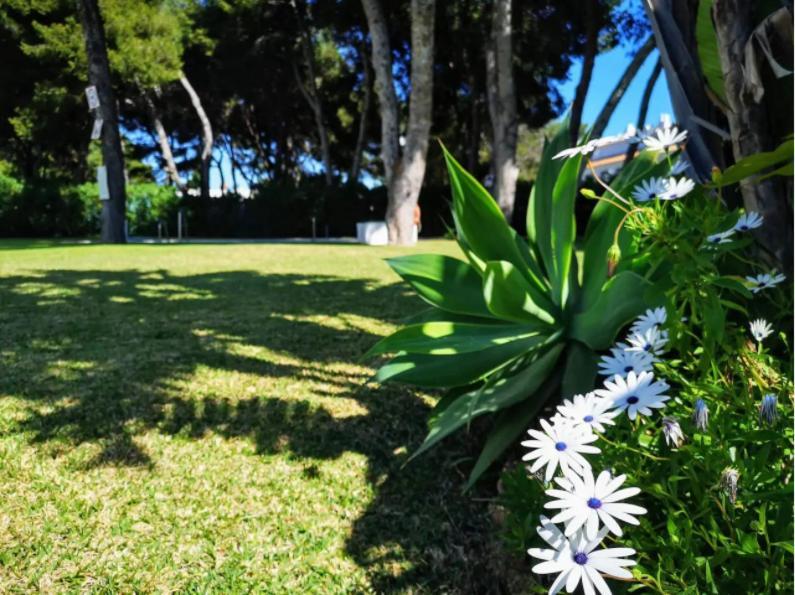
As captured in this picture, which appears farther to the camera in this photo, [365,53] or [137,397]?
[365,53]

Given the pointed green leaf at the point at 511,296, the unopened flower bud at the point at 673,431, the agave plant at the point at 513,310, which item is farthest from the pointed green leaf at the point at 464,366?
the unopened flower bud at the point at 673,431

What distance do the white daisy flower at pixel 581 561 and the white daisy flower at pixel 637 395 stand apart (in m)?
0.27

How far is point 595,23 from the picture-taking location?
15844 millimetres

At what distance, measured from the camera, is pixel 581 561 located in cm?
92

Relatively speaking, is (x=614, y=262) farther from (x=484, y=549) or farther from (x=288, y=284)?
(x=288, y=284)

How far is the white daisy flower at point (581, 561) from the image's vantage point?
0.89 m

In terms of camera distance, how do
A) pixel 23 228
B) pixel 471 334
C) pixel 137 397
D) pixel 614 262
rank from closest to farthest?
pixel 614 262
pixel 471 334
pixel 137 397
pixel 23 228

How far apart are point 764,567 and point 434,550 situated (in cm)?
115

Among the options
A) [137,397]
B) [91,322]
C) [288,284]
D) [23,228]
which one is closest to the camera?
[137,397]

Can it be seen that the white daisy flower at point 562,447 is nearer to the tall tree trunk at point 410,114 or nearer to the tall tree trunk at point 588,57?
the tall tree trunk at point 410,114

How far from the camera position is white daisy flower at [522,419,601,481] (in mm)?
971

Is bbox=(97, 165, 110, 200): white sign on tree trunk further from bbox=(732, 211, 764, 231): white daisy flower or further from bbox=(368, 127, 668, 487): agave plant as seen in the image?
bbox=(732, 211, 764, 231): white daisy flower

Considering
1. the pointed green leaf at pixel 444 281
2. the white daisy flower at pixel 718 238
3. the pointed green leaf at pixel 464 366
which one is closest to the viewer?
the white daisy flower at pixel 718 238

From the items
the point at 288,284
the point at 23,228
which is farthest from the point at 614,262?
the point at 23,228
